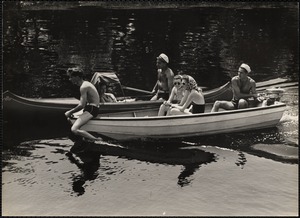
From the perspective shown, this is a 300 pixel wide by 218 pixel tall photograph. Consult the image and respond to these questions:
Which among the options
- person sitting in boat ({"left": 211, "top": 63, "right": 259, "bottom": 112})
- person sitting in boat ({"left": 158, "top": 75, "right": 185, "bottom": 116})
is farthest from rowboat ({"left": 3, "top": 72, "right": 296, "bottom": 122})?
person sitting in boat ({"left": 211, "top": 63, "right": 259, "bottom": 112})

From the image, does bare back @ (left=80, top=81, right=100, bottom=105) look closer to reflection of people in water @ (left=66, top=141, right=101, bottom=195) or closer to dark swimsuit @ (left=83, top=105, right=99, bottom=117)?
dark swimsuit @ (left=83, top=105, right=99, bottom=117)

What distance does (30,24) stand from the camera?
30156 millimetres

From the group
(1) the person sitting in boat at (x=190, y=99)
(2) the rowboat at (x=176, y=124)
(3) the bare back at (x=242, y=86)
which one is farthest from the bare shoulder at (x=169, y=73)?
(3) the bare back at (x=242, y=86)

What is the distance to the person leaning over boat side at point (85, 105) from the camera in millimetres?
11148

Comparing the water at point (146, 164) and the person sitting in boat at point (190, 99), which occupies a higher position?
the person sitting in boat at point (190, 99)

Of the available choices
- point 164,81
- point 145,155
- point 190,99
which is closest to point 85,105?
point 145,155

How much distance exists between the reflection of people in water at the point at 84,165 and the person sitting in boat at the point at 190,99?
7.66ft

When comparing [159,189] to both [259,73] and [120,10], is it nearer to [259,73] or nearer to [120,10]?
[259,73]

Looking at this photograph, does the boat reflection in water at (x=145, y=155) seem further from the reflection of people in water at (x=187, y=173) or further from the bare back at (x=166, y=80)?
the bare back at (x=166, y=80)

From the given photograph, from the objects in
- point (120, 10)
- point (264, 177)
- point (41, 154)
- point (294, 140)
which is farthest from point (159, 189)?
point (120, 10)

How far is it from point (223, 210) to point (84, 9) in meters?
30.0

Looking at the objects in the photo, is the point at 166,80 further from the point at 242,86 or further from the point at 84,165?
the point at 84,165

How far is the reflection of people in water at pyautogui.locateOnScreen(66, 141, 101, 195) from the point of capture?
31.5 feet

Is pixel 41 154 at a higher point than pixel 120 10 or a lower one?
lower
